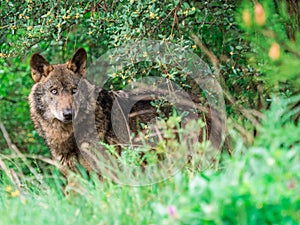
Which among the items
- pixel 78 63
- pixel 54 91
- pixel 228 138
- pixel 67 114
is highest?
pixel 78 63

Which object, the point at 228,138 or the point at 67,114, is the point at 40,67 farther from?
the point at 228,138

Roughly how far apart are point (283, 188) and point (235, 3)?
337cm

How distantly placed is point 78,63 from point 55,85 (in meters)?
0.33

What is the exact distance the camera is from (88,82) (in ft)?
19.3

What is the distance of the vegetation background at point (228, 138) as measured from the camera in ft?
8.72

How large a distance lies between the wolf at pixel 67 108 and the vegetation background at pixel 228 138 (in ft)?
1.17

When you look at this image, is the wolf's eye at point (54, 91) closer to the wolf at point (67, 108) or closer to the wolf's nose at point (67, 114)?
the wolf at point (67, 108)

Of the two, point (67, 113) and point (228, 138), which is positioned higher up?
point (67, 113)

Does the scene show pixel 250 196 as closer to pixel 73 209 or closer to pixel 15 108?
pixel 73 209

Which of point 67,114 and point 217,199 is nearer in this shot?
point 217,199

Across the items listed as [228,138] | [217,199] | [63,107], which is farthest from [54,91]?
[217,199]

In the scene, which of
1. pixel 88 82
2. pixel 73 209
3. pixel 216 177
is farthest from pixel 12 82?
pixel 216 177

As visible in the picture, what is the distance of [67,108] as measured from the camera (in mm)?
5613

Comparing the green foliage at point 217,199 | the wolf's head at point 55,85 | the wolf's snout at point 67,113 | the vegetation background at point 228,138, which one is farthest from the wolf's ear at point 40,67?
the green foliage at point 217,199
